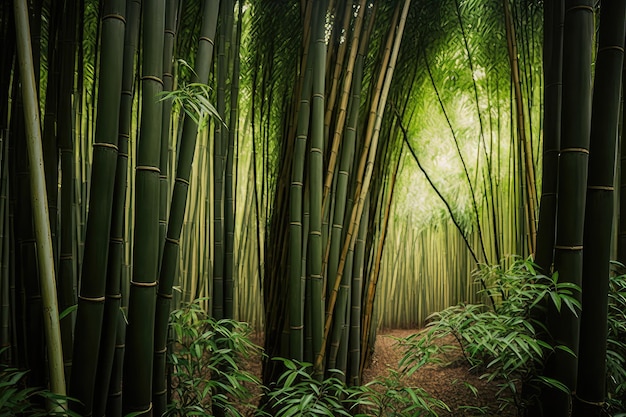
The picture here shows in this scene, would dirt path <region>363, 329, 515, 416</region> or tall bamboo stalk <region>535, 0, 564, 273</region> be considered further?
dirt path <region>363, 329, 515, 416</region>

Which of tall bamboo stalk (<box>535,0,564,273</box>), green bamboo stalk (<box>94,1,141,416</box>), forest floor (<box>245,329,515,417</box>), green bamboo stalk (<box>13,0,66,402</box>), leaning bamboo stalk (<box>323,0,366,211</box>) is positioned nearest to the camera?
green bamboo stalk (<box>13,0,66,402</box>)

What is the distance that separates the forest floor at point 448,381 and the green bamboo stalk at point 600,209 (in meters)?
0.76

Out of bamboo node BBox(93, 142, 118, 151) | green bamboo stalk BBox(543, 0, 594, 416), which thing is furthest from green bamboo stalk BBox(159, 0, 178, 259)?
green bamboo stalk BBox(543, 0, 594, 416)

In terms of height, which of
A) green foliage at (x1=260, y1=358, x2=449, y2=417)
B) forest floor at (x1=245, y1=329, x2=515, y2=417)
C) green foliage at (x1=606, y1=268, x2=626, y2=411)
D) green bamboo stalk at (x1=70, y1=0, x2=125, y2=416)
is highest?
green bamboo stalk at (x1=70, y1=0, x2=125, y2=416)

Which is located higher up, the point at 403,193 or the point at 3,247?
the point at 403,193

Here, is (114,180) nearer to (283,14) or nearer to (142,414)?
(142,414)

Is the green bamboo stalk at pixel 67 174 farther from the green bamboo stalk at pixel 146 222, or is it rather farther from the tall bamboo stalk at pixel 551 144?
the tall bamboo stalk at pixel 551 144

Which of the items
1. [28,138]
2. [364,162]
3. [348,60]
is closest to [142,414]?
[28,138]

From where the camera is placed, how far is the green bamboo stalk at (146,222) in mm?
947

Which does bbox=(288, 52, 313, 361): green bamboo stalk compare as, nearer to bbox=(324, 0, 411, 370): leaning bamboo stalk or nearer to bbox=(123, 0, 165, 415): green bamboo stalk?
bbox=(324, 0, 411, 370): leaning bamboo stalk

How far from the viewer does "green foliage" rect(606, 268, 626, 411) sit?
1215 millimetres

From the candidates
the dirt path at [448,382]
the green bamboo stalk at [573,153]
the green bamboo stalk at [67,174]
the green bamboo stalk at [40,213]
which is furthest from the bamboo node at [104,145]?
the dirt path at [448,382]

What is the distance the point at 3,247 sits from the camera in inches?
62.1

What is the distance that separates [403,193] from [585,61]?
331cm
